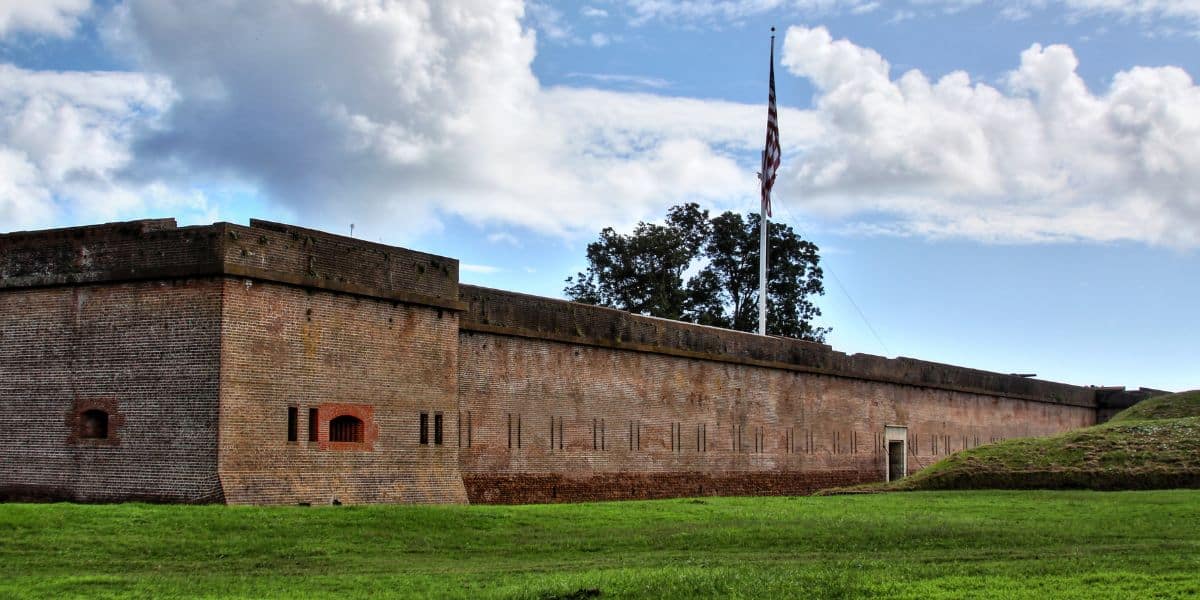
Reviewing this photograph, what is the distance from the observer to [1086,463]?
26359 mm

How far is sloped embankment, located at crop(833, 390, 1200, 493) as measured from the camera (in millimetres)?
25547

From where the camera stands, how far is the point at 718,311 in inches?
2197

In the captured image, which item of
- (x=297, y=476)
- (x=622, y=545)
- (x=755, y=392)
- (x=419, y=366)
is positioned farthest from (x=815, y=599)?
(x=755, y=392)

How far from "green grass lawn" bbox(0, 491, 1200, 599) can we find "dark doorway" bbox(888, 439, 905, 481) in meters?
17.3

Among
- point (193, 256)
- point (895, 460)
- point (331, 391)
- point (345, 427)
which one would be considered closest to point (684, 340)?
point (345, 427)

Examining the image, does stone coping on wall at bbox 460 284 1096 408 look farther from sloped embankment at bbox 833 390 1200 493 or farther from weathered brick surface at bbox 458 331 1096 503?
sloped embankment at bbox 833 390 1200 493

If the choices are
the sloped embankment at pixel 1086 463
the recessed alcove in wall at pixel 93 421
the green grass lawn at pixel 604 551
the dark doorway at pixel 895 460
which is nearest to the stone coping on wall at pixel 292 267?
the recessed alcove in wall at pixel 93 421

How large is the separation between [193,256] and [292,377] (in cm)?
238

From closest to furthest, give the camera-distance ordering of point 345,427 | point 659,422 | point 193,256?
point 193,256 → point 345,427 → point 659,422

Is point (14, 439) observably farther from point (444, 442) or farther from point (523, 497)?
point (523, 497)

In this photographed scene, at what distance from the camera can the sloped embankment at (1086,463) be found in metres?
25.5

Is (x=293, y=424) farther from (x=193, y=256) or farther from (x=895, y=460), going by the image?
(x=895, y=460)

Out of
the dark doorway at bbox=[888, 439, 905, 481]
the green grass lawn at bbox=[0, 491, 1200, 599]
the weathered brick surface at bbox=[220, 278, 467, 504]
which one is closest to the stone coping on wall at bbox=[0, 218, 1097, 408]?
the weathered brick surface at bbox=[220, 278, 467, 504]

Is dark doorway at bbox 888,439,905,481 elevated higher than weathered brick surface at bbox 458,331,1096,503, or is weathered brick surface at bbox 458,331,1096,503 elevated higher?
weathered brick surface at bbox 458,331,1096,503
